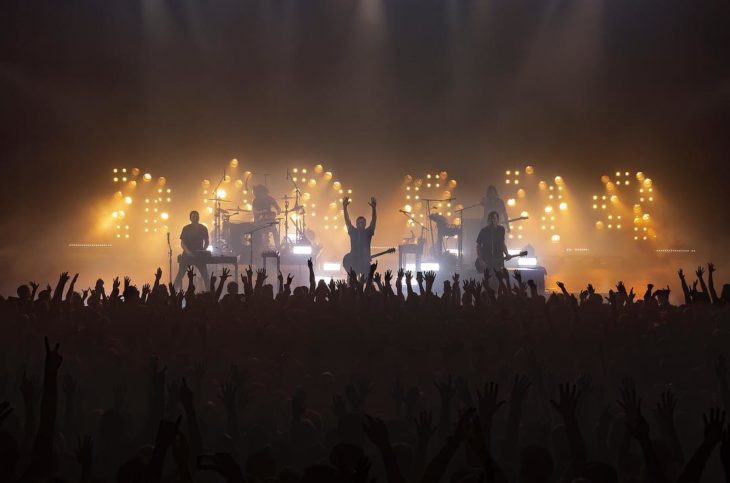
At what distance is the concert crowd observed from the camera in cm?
225

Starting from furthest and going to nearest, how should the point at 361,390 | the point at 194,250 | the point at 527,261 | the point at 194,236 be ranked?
the point at 527,261 → the point at 194,236 → the point at 194,250 → the point at 361,390

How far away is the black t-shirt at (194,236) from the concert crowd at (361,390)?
6408mm

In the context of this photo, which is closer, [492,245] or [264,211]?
[492,245]

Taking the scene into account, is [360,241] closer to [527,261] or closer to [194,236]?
[194,236]

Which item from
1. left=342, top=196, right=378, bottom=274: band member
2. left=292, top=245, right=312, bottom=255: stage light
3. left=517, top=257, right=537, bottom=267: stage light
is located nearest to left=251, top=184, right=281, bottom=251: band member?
left=292, top=245, right=312, bottom=255: stage light

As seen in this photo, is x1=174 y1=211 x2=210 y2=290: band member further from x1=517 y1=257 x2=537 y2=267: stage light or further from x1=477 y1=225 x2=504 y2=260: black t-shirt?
x1=517 y1=257 x2=537 y2=267: stage light

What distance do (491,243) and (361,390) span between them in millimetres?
8376

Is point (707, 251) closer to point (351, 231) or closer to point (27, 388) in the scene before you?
point (351, 231)

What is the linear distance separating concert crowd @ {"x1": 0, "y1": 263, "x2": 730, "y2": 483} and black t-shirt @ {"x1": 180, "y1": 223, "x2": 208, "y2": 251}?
641 cm

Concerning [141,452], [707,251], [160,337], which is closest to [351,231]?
[160,337]

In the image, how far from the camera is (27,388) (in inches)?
112

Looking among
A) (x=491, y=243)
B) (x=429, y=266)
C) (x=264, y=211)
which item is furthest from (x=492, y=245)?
(x=264, y=211)

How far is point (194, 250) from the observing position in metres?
12.4

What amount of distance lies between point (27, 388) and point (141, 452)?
820 millimetres
